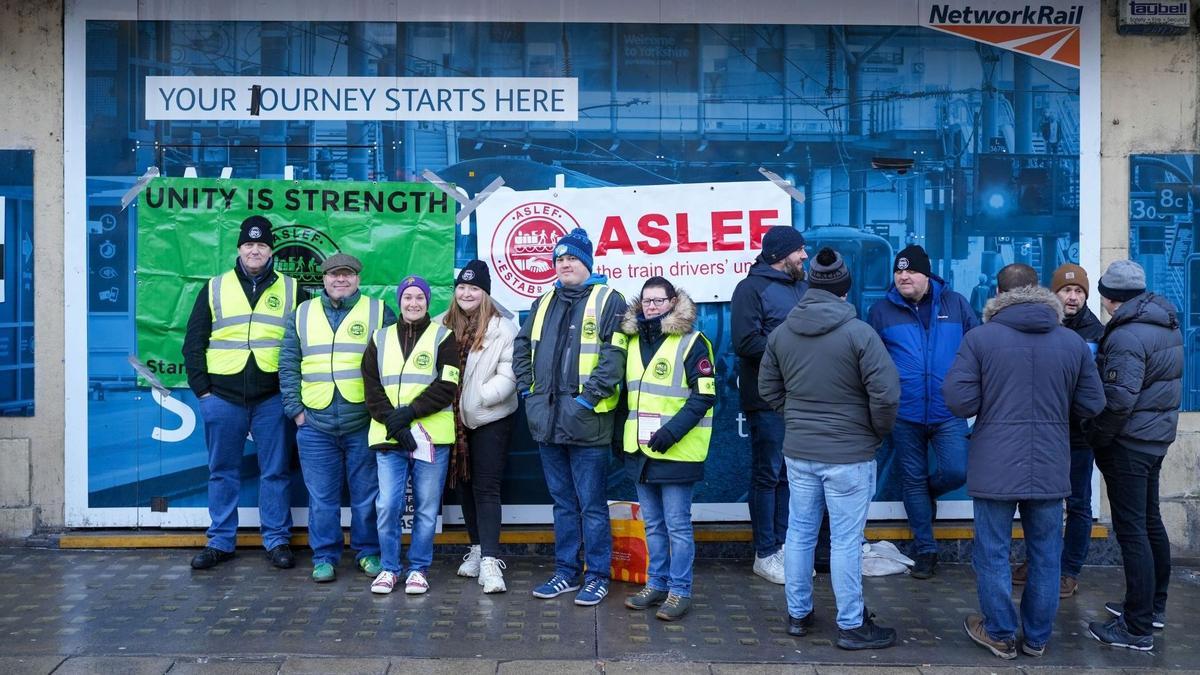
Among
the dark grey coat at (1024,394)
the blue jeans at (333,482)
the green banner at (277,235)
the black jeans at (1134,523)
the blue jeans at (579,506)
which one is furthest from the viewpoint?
the green banner at (277,235)

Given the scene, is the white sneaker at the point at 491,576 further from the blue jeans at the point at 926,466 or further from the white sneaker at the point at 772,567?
the blue jeans at the point at 926,466

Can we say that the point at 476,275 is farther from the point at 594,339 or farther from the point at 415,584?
the point at 415,584

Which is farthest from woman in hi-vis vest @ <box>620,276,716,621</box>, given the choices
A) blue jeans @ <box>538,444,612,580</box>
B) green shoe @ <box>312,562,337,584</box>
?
green shoe @ <box>312,562,337,584</box>

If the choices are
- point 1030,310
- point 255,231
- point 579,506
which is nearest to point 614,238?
point 579,506

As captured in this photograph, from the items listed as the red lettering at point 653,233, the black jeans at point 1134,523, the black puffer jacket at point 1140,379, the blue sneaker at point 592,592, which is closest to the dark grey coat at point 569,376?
the blue sneaker at point 592,592

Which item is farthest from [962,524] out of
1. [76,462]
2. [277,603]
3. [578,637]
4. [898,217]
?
[76,462]

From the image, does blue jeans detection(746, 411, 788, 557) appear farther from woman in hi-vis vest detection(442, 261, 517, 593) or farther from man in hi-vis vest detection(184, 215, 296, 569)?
man in hi-vis vest detection(184, 215, 296, 569)

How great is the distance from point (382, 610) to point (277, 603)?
624 mm

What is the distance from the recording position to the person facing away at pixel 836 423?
5.61 meters

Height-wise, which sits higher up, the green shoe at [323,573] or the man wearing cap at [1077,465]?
the man wearing cap at [1077,465]

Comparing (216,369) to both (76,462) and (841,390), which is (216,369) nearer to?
(76,462)

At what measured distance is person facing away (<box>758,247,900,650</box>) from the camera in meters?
5.61

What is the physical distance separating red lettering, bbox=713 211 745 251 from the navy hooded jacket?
1196mm

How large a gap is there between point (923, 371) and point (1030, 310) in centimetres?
152
